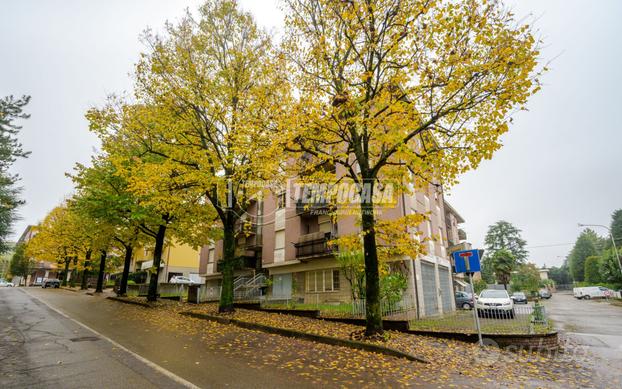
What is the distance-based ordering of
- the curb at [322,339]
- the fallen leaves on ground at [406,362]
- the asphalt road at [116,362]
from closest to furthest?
the asphalt road at [116,362] → the fallen leaves on ground at [406,362] → the curb at [322,339]

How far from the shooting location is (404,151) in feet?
26.4

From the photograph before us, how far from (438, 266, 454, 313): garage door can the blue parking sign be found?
13.6 m

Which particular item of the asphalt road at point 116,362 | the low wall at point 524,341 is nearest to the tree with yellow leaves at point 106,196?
the asphalt road at point 116,362

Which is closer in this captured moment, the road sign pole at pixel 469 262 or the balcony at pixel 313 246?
the road sign pole at pixel 469 262

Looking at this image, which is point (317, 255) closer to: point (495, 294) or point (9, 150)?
point (495, 294)

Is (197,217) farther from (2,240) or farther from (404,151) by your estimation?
(404,151)

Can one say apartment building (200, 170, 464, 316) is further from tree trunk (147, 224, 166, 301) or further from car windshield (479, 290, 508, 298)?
tree trunk (147, 224, 166, 301)

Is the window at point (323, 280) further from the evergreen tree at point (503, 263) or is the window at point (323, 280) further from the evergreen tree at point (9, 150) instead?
the evergreen tree at point (503, 263)

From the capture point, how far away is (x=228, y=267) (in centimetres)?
1459

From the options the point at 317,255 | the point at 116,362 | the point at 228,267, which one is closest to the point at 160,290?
the point at 317,255

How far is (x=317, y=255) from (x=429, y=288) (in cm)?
758

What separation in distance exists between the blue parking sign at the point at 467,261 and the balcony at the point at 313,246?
1094 centimetres

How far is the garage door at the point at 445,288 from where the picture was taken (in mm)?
22266

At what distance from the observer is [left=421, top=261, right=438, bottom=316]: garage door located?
1887 cm
